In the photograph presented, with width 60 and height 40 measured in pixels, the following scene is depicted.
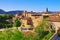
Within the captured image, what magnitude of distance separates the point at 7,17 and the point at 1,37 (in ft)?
115

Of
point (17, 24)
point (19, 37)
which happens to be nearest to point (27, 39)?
point (19, 37)

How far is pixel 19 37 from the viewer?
10219mm

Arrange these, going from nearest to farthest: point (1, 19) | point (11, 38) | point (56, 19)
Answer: point (11, 38) → point (56, 19) → point (1, 19)

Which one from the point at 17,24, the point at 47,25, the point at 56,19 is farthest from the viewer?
the point at 17,24

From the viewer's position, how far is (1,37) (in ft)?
33.1

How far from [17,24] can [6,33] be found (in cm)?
1942

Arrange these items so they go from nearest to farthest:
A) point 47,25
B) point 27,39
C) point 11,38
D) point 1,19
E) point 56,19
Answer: point 11,38, point 27,39, point 47,25, point 56,19, point 1,19

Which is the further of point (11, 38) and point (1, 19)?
point (1, 19)

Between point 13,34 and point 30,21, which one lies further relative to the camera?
point 30,21

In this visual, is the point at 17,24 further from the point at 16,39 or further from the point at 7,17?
the point at 16,39

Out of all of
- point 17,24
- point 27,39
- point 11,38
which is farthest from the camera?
point 17,24


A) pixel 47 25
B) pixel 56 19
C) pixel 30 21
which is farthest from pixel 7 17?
pixel 47 25

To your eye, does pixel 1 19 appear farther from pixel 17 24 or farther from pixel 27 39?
pixel 27 39

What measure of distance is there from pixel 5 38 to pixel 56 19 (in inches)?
715
